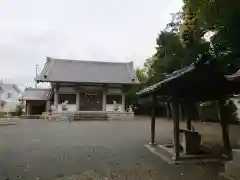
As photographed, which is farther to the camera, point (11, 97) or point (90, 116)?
point (11, 97)

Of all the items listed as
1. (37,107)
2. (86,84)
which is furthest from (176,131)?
(37,107)

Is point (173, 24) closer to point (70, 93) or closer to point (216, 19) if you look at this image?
point (70, 93)

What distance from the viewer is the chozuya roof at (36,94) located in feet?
126

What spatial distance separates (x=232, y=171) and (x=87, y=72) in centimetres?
2899

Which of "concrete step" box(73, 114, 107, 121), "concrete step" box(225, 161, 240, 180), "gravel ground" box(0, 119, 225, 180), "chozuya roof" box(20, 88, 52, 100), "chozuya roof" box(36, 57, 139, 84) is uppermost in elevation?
"chozuya roof" box(36, 57, 139, 84)

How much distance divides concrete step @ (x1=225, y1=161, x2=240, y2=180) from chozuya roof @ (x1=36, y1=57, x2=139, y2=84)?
2595 cm

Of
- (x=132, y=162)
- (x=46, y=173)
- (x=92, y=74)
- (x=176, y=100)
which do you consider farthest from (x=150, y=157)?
(x=92, y=74)

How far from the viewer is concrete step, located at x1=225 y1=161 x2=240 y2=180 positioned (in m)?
6.13

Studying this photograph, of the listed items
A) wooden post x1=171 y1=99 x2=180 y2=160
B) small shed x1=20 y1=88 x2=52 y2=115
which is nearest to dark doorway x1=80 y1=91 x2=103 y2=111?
small shed x1=20 y1=88 x2=52 y2=115

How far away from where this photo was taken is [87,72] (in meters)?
34.4

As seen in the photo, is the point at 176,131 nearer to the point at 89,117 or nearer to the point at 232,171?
the point at 232,171

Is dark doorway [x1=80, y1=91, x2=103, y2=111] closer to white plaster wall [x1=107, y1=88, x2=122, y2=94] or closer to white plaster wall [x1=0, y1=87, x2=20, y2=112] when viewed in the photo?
white plaster wall [x1=107, y1=88, x2=122, y2=94]

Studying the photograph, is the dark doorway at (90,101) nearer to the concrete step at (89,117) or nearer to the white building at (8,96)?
the concrete step at (89,117)

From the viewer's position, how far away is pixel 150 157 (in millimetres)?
8883
